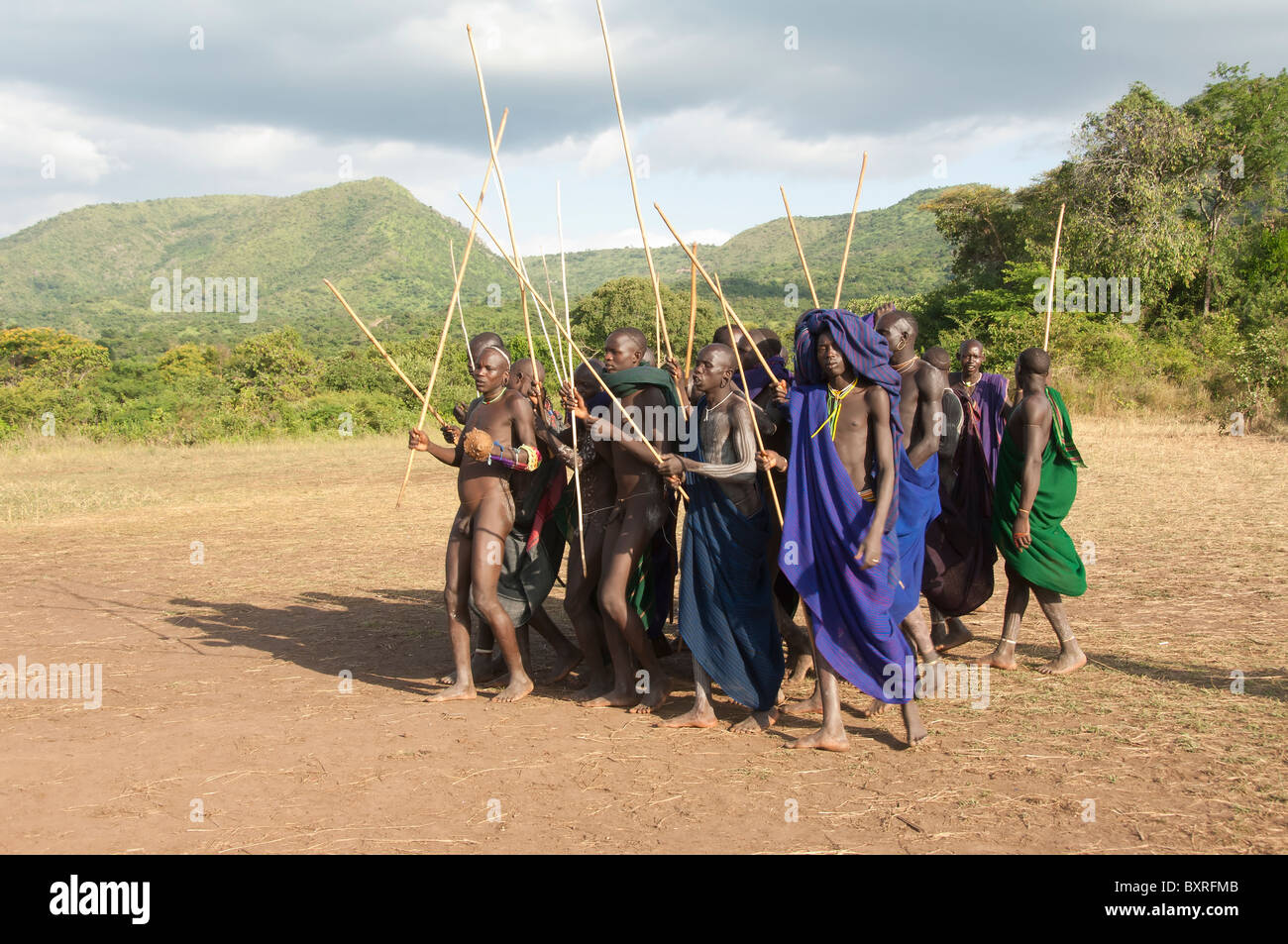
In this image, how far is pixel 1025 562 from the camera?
20.6ft

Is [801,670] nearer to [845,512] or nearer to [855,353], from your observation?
[845,512]

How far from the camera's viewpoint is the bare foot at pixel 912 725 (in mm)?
4992

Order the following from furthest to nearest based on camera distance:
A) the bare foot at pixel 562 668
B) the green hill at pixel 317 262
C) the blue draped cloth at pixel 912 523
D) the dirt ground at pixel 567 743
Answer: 1. the green hill at pixel 317 262
2. the bare foot at pixel 562 668
3. the blue draped cloth at pixel 912 523
4. the dirt ground at pixel 567 743

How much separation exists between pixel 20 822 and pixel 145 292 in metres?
118

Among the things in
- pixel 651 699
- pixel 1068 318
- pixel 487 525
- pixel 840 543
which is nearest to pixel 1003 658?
pixel 840 543

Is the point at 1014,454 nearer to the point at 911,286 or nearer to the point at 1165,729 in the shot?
the point at 1165,729

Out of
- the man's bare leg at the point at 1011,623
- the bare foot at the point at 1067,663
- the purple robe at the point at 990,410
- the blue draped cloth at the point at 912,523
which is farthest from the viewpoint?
the purple robe at the point at 990,410

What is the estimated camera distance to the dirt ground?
406 centimetres

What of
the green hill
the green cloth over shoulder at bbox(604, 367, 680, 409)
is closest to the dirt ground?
the green cloth over shoulder at bbox(604, 367, 680, 409)

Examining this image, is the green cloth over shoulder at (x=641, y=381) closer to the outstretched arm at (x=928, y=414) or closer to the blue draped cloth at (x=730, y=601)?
the blue draped cloth at (x=730, y=601)

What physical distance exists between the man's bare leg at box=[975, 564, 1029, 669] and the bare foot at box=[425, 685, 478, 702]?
308cm

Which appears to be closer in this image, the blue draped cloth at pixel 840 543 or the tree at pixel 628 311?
the blue draped cloth at pixel 840 543

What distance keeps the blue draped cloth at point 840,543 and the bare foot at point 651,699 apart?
45.8 inches

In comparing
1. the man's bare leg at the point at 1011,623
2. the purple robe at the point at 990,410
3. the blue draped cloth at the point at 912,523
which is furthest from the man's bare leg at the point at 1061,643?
the blue draped cloth at the point at 912,523
